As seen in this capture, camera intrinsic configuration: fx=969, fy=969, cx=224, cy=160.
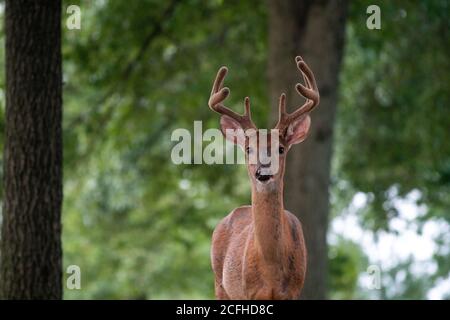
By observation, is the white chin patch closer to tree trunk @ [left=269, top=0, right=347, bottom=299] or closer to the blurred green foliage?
tree trunk @ [left=269, top=0, right=347, bottom=299]

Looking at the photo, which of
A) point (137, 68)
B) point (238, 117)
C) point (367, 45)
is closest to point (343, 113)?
point (367, 45)

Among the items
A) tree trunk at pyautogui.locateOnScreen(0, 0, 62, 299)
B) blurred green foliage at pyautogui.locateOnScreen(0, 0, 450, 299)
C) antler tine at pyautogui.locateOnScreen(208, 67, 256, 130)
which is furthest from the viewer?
blurred green foliage at pyautogui.locateOnScreen(0, 0, 450, 299)

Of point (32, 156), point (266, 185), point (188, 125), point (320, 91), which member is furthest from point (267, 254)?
point (188, 125)

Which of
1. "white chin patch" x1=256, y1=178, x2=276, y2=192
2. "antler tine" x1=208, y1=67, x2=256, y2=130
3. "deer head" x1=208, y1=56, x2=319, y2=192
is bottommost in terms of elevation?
"white chin patch" x1=256, y1=178, x2=276, y2=192

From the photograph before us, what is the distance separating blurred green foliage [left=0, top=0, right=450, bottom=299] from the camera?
39.9 feet

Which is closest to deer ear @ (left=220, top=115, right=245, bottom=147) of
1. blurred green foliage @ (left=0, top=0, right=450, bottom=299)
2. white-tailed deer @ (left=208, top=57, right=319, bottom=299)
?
white-tailed deer @ (left=208, top=57, right=319, bottom=299)

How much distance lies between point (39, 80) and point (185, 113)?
23.1 ft

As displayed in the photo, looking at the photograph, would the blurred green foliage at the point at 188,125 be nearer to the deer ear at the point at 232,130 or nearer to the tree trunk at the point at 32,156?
the tree trunk at the point at 32,156

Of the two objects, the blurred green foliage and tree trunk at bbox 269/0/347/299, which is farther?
the blurred green foliage

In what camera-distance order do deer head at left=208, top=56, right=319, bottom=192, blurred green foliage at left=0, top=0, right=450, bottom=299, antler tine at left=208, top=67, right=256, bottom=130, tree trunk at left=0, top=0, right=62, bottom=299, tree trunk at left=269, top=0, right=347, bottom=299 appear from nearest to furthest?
deer head at left=208, top=56, right=319, bottom=192 < antler tine at left=208, top=67, right=256, bottom=130 < tree trunk at left=0, top=0, right=62, bottom=299 < tree trunk at left=269, top=0, right=347, bottom=299 < blurred green foliage at left=0, top=0, right=450, bottom=299

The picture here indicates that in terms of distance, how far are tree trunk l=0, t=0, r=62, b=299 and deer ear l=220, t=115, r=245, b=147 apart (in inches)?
95.6

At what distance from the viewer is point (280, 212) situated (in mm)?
4070
